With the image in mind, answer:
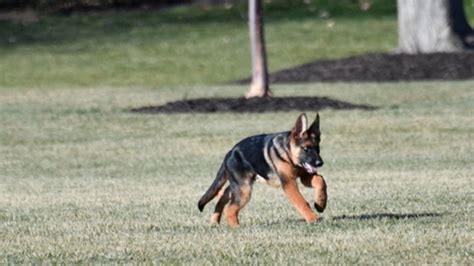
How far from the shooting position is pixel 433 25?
31062 millimetres

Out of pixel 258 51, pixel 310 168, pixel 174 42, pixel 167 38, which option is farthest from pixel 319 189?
pixel 167 38

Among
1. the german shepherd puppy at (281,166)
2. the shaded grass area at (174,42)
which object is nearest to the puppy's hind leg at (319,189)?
the german shepherd puppy at (281,166)

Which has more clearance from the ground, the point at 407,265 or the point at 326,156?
the point at 407,265

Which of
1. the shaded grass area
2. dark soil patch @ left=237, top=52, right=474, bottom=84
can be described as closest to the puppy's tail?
dark soil patch @ left=237, top=52, right=474, bottom=84

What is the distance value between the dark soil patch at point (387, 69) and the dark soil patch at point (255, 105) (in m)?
4.82

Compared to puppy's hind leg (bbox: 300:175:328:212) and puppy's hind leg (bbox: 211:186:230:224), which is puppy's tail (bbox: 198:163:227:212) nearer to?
puppy's hind leg (bbox: 211:186:230:224)

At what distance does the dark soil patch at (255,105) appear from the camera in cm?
2364

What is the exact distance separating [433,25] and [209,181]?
1520 cm

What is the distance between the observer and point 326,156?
19125mm

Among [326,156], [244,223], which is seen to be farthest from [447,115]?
[244,223]

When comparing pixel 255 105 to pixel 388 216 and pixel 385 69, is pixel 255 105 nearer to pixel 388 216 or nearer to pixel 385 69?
pixel 385 69

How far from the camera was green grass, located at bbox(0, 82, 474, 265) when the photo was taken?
10102 millimetres

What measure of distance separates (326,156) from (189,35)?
2001 cm

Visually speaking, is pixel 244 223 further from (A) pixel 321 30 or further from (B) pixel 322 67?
(A) pixel 321 30
